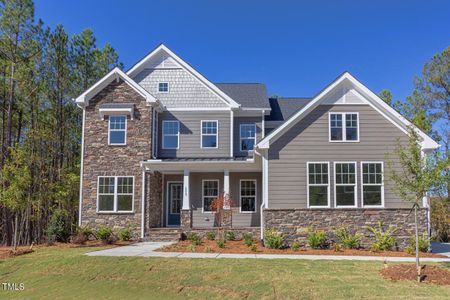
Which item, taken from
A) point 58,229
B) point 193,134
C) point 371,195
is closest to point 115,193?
point 58,229

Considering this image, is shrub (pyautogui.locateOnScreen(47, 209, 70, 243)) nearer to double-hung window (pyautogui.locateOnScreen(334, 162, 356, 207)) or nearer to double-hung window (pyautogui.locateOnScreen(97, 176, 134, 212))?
double-hung window (pyautogui.locateOnScreen(97, 176, 134, 212))

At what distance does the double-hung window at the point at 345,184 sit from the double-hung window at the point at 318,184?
34 centimetres

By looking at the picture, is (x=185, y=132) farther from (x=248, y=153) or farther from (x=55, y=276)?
(x=55, y=276)

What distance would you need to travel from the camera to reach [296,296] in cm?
762

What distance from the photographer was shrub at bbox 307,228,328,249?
1305 cm

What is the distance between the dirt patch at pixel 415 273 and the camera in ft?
28.3

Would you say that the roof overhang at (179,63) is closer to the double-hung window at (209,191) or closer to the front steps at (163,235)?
the double-hung window at (209,191)

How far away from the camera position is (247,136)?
18.6m

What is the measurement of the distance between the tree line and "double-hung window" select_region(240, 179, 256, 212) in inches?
315

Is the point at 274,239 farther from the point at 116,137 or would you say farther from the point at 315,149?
the point at 116,137

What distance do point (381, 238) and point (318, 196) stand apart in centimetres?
256

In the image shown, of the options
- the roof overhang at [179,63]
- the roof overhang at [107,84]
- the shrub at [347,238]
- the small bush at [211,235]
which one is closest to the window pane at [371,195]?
the shrub at [347,238]

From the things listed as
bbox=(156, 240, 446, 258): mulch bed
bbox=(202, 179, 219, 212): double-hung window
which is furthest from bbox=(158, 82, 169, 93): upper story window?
bbox=(156, 240, 446, 258): mulch bed

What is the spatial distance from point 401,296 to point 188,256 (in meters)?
6.05
